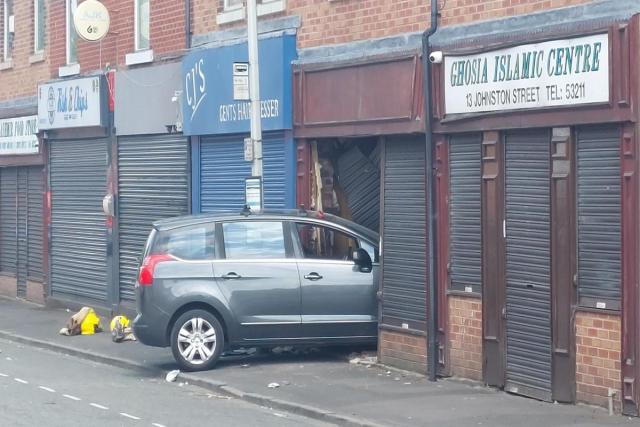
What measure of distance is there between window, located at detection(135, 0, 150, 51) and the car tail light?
22.7 ft

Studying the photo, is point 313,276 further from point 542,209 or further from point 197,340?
point 542,209

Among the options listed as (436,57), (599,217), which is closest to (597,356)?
(599,217)

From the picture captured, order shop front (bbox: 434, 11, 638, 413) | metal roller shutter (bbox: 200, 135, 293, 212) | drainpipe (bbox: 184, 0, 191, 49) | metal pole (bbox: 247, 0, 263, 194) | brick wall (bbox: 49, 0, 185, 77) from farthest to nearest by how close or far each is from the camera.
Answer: brick wall (bbox: 49, 0, 185, 77), drainpipe (bbox: 184, 0, 191, 49), metal roller shutter (bbox: 200, 135, 293, 212), metal pole (bbox: 247, 0, 263, 194), shop front (bbox: 434, 11, 638, 413)

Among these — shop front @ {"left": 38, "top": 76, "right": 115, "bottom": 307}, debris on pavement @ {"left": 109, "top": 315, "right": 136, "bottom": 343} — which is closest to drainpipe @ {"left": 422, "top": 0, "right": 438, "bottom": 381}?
debris on pavement @ {"left": 109, "top": 315, "right": 136, "bottom": 343}

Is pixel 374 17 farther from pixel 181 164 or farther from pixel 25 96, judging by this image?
pixel 25 96

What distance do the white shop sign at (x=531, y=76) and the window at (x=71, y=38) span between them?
36.9 feet

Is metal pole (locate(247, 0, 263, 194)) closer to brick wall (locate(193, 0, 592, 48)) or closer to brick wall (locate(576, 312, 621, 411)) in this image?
brick wall (locate(193, 0, 592, 48))

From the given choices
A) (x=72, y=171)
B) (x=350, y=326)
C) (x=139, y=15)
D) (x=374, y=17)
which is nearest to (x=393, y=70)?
(x=374, y=17)

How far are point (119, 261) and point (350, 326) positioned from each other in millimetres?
7475

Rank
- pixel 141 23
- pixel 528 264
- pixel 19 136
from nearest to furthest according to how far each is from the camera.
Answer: pixel 528 264
pixel 141 23
pixel 19 136

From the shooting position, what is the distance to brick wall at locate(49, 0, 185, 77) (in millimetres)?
19531

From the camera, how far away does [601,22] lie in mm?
11234

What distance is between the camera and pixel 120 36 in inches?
834

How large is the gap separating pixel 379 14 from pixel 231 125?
372 centimetres
